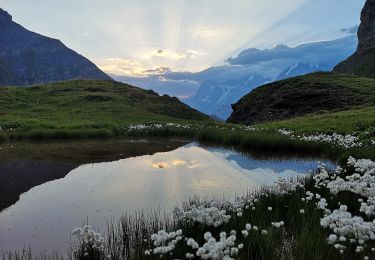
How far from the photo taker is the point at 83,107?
2495 inches

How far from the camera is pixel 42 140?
36.6m

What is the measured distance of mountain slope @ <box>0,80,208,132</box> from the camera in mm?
46047

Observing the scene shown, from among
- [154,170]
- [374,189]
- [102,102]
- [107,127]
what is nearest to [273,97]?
[102,102]

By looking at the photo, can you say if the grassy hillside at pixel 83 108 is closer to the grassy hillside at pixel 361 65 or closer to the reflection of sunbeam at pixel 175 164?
the reflection of sunbeam at pixel 175 164

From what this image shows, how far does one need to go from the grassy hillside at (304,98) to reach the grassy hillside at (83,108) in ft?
31.2

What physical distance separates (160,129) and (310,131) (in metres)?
15.5

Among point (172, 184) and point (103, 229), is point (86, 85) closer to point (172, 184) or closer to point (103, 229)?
point (172, 184)

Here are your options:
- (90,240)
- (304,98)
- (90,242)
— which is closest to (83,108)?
(304,98)

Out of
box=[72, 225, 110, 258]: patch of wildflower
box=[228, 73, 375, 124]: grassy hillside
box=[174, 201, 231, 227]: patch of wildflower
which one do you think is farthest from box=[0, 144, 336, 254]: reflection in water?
box=[228, 73, 375, 124]: grassy hillside

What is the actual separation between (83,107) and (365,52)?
11948 cm

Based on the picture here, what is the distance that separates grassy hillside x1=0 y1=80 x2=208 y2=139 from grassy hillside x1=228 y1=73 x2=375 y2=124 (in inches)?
374

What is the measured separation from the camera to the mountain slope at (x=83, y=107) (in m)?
46.0

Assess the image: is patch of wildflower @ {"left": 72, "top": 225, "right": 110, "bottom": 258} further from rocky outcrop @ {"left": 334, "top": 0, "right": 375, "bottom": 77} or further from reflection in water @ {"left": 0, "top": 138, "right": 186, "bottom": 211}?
rocky outcrop @ {"left": 334, "top": 0, "right": 375, "bottom": 77}

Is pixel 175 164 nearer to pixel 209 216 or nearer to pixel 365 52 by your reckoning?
pixel 209 216
